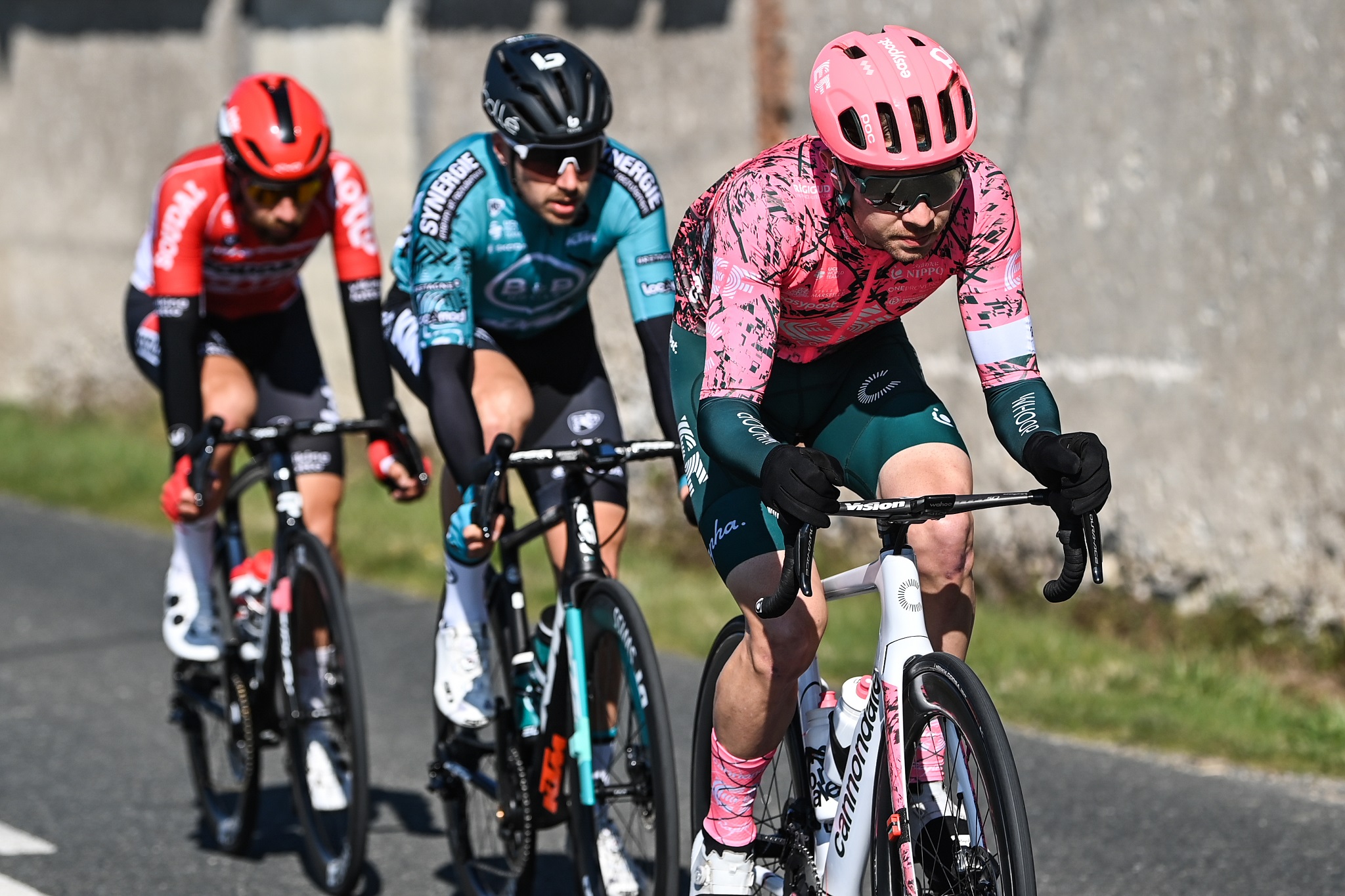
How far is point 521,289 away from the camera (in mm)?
4773

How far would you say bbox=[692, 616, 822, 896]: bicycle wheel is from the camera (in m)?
3.77

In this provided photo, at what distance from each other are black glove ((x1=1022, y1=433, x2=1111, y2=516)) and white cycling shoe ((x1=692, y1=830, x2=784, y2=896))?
1.14 metres

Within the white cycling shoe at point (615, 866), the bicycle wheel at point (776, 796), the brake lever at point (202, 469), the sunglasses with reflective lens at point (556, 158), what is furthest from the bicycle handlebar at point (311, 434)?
the bicycle wheel at point (776, 796)

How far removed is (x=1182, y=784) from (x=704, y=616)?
9.04 feet

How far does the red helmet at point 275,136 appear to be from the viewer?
503cm

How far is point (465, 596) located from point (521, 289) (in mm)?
838

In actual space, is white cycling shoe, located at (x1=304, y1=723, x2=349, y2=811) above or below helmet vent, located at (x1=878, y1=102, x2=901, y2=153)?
below

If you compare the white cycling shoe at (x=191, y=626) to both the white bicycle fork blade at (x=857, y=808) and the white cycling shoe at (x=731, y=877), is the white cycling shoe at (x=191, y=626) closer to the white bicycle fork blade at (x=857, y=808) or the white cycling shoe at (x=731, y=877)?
the white cycling shoe at (x=731, y=877)

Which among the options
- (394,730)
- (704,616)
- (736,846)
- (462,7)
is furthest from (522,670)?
(462,7)

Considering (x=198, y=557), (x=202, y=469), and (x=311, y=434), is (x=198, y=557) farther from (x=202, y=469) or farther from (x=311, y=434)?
(x=311, y=434)

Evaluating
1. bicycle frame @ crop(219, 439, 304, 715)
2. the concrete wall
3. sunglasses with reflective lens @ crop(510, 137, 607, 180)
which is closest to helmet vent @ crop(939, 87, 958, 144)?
sunglasses with reflective lens @ crop(510, 137, 607, 180)

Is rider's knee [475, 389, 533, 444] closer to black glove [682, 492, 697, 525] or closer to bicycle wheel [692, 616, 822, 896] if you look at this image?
black glove [682, 492, 697, 525]

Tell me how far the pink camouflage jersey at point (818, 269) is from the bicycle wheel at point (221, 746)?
7.89 ft

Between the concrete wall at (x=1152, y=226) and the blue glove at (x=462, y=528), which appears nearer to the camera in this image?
the blue glove at (x=462, y=528)
